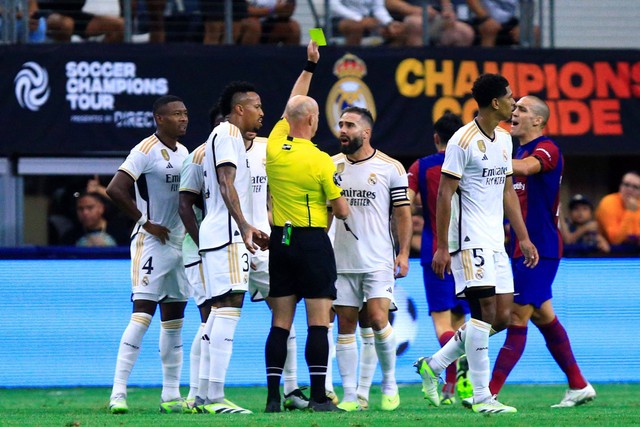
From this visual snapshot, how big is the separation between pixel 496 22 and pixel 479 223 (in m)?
8.33

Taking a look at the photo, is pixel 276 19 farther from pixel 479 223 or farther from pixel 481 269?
pixel 481 269

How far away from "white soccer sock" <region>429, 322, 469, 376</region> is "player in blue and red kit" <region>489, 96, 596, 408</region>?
24.3 inches

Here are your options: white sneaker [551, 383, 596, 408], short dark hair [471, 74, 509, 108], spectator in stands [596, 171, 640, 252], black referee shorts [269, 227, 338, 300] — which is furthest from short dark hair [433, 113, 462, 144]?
spectator in stands [596, 171, 640, 252]

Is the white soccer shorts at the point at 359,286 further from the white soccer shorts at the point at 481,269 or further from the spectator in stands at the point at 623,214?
the spectator in stands at the point at 623,214

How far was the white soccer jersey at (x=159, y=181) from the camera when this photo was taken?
1032 cm

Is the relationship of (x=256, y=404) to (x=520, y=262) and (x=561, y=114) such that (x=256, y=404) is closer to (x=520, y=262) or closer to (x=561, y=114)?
(x=520, y=262)

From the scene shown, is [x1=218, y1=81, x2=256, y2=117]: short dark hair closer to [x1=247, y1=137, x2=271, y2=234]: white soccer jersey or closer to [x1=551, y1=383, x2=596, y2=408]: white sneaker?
[x1=247, y1=137, x2=271, y2=234]: white soccer jersey

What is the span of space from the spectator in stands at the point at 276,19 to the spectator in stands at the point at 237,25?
87 mm

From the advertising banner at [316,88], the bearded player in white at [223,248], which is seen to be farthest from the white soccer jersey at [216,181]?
the advertising banner at [316,88]

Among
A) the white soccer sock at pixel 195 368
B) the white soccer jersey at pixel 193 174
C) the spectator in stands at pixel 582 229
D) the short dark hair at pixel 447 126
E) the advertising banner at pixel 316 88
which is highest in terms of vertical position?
the advertising banner at pixel 316 88

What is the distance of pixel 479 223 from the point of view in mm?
9453

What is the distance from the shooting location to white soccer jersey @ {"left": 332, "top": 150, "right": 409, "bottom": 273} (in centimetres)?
998

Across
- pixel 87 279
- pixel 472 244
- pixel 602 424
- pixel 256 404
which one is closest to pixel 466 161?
pixel 472 244

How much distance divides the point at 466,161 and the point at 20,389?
6.11m
